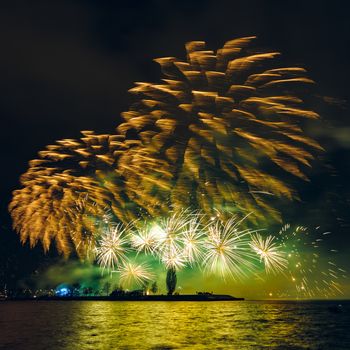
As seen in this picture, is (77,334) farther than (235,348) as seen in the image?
Yes

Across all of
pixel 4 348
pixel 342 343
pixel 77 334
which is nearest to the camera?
pixel 4 348

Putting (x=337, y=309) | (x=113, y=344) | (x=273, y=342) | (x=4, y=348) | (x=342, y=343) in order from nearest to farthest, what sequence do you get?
(x=4, y=348) < (x=113, y=344) < (x=273, y=342) < (x=342, y=343) < (x=337, y=309)

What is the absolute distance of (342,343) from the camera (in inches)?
2522

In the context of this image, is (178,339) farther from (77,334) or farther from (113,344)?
(77,334)

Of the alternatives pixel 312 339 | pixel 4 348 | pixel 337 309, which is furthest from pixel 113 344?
pixel 337 309

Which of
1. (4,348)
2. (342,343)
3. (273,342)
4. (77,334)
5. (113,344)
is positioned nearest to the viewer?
(4,348)

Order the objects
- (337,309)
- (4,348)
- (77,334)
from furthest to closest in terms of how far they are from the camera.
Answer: (337,309)
(77,334)
(4,348)

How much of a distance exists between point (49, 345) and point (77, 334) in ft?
46.7

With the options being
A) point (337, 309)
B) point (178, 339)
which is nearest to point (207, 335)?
point (178, 339)

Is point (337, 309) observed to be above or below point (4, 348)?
above

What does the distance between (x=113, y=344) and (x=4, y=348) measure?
476 inches

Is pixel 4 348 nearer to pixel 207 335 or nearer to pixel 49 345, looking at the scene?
pixel 49 345

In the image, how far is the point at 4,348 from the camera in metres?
52.7

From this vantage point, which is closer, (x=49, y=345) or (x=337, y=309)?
(x=49, y=345)
